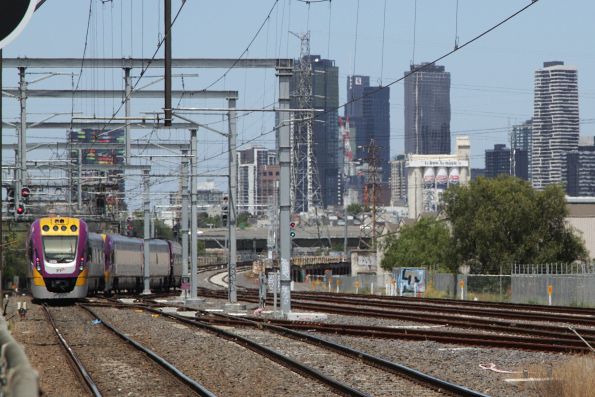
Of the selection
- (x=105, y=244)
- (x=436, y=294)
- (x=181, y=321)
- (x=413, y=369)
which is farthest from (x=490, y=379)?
(x=436, y=294)

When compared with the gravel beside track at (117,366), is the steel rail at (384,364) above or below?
above

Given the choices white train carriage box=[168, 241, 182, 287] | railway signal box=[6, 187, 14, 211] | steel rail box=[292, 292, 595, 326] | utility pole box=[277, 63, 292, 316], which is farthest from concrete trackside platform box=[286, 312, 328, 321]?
white train carriage box=[168, 241, 182, 287]

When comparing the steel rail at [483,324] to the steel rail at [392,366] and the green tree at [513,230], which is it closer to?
the steel rail at [392,366]

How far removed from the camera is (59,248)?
157 ft

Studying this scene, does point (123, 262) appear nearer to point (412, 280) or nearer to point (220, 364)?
point (412, 280)

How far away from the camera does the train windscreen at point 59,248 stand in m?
47.5

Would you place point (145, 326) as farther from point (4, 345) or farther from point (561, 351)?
point (4, 345)

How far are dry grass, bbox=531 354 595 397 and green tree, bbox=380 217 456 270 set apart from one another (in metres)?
81.0

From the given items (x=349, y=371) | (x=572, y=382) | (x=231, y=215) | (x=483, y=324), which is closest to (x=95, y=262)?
(x=231, y=215)

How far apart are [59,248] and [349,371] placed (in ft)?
101

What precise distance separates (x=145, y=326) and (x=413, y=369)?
1510 centimetres

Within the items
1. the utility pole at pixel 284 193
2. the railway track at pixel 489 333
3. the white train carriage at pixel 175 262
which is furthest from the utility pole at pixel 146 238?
the railway track at pixel 489 333

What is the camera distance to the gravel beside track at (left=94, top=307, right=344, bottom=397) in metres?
16.5

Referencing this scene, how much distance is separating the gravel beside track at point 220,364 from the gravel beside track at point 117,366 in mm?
453
